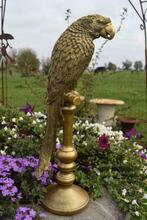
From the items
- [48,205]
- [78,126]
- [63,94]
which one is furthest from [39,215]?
[78,126]

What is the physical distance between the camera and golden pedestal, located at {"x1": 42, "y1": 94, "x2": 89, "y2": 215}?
6.33 feet

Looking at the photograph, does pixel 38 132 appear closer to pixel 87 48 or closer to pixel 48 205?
pixel 48 205

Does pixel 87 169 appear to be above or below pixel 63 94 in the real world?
below

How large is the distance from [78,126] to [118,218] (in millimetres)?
1234

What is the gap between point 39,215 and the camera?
1881mm

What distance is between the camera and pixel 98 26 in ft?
6.13

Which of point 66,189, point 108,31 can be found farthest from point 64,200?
point 108,31

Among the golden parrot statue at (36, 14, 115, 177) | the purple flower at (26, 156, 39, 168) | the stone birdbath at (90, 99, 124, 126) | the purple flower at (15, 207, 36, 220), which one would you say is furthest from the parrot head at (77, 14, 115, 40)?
the stone birdbath at (90, 99, 124, 126)

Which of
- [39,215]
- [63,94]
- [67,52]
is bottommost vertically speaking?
→ [39,215]

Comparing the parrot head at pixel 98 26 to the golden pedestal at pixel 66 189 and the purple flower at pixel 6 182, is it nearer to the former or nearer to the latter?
the golden pedestal at pixel 66 189

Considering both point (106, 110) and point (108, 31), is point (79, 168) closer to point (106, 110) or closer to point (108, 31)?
point (108, 31)

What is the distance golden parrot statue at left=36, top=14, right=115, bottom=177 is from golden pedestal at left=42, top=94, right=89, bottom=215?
75 mm

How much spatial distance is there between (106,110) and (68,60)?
12.3ft

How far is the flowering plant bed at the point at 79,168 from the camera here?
2.01 metres
